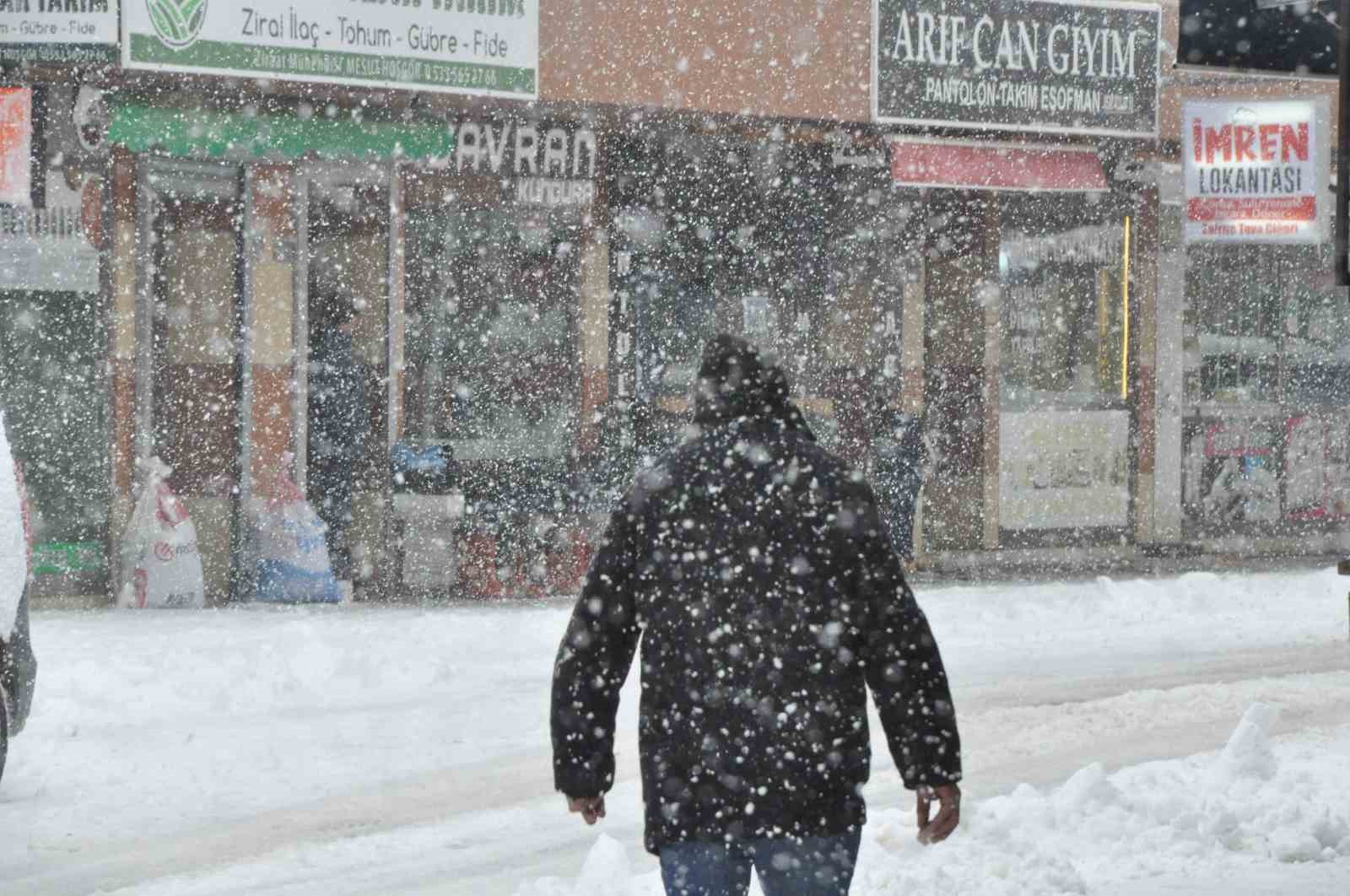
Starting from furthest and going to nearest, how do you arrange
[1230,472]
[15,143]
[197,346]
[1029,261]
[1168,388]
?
1. [1230,472]
2. [1168,388]
3. [1029,261]
4. [197,346]
5. [15,143]

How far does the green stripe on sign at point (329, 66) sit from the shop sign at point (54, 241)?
1183 millimetres

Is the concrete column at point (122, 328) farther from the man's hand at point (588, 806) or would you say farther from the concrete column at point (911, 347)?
the man's hand at point (588, 806)

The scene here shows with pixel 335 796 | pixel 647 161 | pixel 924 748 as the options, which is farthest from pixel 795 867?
pixel 647 161

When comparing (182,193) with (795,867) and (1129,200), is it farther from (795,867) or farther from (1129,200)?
(795,867)

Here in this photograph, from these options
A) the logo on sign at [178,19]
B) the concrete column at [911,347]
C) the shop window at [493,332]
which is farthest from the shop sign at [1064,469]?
the logo on sign at [178,19]

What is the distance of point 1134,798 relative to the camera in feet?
24.9

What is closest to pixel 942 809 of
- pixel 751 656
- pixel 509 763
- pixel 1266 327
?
pixel 751 656

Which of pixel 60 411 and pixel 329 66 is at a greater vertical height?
pixel 329 66

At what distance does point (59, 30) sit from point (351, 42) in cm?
220

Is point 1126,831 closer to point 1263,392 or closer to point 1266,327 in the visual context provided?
point 1263,392

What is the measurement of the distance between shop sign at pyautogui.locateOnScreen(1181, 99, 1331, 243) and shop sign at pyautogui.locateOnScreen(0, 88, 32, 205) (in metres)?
10.6

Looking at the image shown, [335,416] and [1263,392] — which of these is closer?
[335,416]

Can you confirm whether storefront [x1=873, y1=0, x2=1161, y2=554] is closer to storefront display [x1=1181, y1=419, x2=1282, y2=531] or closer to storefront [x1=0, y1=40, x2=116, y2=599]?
storefront display [x1=1181, y1=419, x2=1282, y2=531]

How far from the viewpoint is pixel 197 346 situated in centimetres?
1652
